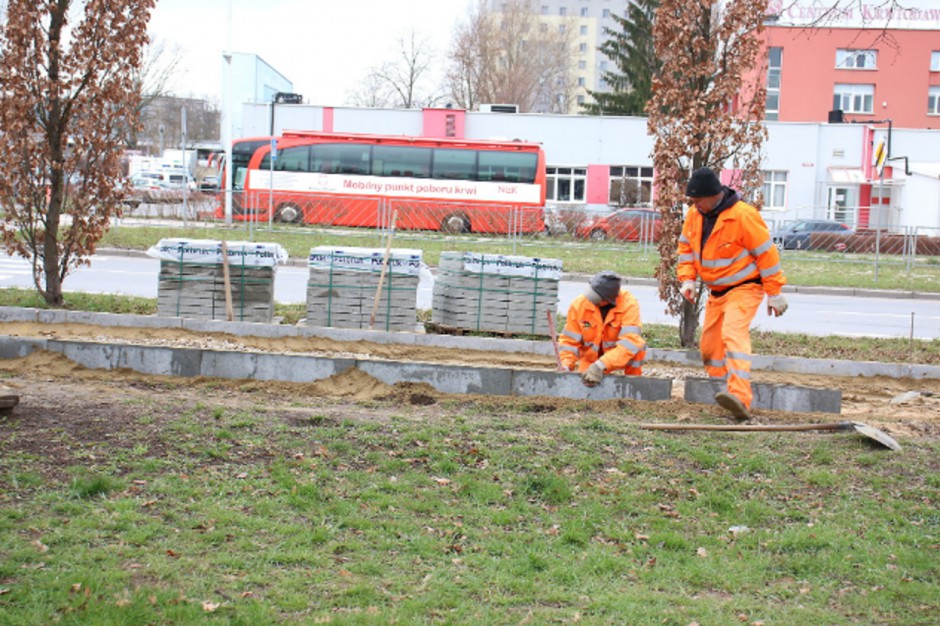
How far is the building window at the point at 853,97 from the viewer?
5350cm

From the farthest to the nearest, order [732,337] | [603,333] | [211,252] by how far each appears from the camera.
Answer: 1. [211,252]
2. [603,333]
3. [732,337]

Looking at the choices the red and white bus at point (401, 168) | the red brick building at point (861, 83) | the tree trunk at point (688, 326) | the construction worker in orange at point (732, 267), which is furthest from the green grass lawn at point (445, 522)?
the red brick building at point (861, 83)

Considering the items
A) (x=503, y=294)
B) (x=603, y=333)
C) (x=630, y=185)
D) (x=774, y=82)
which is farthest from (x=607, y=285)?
(x=774, y=82)

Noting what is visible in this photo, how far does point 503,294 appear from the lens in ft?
42.5

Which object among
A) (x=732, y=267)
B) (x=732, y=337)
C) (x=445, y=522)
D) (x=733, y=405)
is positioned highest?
(x=732, y=267)

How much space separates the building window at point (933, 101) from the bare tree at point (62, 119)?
50208 millimetres

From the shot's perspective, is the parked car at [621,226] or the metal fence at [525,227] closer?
the metal fence at [525,227]

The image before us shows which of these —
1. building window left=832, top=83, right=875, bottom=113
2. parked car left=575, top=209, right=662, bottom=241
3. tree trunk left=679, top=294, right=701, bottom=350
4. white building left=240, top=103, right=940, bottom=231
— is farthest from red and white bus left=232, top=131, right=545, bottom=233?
building window left=832, top=83, right=875, bottom=113

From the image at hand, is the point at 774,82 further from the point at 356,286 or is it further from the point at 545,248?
the point at 356,286

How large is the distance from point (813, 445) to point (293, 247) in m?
18.8

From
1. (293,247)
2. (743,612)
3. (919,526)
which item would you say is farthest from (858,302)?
(743,612)

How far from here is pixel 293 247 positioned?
2447 centimetres

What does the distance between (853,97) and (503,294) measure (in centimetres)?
4655

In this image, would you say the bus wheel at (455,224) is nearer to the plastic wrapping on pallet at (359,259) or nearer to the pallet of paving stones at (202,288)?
the plastic wrapping on pallet at (359,259)
